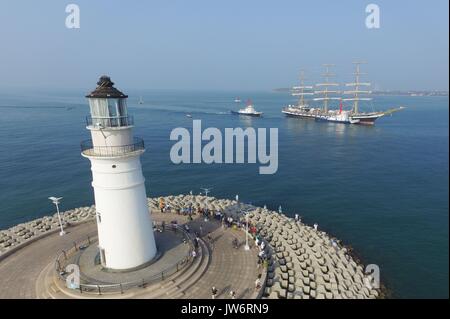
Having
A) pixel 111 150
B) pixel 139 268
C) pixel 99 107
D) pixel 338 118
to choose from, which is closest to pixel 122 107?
pixel 99 107

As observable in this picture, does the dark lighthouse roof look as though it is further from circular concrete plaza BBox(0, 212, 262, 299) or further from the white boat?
the white boat

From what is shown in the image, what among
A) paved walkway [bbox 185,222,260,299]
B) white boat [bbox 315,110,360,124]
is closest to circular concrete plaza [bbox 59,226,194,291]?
paved walkway [bbox 185,222,260,299]

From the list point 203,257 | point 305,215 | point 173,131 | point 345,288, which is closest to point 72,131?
point 173,131

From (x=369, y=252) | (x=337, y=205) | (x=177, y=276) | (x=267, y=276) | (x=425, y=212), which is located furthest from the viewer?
(x=337, y=205)

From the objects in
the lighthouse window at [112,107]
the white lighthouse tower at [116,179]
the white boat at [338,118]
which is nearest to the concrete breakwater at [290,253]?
the white lighthouse tower at [116,179]

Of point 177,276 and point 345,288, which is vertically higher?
point 177,276

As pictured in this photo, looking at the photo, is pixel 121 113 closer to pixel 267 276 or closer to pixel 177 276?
pixel 177 276

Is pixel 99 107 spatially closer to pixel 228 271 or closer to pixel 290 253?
pixel 228 271
